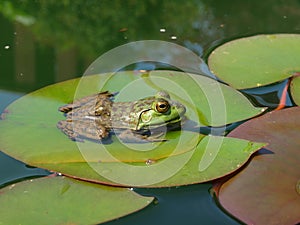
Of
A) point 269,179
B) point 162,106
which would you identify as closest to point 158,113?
point 162,106

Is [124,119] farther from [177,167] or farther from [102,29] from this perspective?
[102,29]

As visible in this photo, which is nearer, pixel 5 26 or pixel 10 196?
pixel 10 196

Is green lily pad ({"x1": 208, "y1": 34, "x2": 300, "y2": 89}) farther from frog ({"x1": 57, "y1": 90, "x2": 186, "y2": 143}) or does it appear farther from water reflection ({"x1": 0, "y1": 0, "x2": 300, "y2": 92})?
frog ({"x1": 57, "y1": 90, "x2": 186, "y2": 143})

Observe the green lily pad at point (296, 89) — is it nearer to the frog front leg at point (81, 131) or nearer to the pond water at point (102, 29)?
the pond water at point (102, 29)

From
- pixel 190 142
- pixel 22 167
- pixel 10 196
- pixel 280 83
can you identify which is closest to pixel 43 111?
pixel 22 167

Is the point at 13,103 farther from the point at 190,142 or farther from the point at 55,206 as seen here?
the point at 190,142

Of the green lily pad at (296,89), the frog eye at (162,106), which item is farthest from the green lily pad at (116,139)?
the green lily pad at (296,89)

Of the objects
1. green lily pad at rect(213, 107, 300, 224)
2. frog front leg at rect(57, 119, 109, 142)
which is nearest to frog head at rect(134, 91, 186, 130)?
frog front leg at rect(57, 119, 109, 142)
